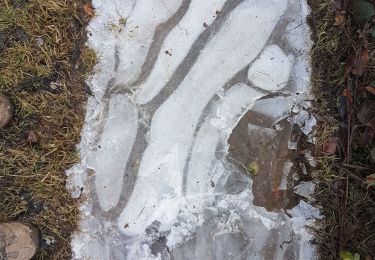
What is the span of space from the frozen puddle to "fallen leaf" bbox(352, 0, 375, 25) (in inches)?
9.2

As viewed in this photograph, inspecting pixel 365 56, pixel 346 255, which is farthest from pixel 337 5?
pixel 346 255

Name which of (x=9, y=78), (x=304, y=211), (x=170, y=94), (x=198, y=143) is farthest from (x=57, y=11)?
(x=304, y=211)

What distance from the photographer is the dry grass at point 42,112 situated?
203 cm

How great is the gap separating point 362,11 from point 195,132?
98 cm

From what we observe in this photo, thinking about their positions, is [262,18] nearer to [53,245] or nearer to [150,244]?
[150,244]

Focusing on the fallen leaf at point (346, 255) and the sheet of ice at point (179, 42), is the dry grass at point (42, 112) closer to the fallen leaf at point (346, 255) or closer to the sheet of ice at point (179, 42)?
the sheet of ice at point (179, 42)

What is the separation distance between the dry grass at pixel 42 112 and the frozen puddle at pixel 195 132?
0.07m

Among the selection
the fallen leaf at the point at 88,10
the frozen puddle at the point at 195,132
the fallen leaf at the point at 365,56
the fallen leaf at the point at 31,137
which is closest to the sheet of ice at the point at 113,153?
the frozen puddle at the point at 195,132

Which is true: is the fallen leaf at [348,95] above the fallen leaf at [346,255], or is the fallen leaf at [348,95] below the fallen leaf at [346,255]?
above

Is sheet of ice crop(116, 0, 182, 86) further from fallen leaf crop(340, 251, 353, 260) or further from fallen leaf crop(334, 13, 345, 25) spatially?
fallen leaf crop(340, 251, 353, 260)

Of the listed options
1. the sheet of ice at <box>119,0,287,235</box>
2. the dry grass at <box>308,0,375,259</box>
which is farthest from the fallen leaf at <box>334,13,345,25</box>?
the sheet of ice at <box>119,0,287,235</box>

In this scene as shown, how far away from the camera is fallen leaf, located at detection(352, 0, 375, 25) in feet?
6.83

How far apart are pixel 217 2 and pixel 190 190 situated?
36.2 inches

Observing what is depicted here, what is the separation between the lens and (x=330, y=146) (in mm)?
2146
